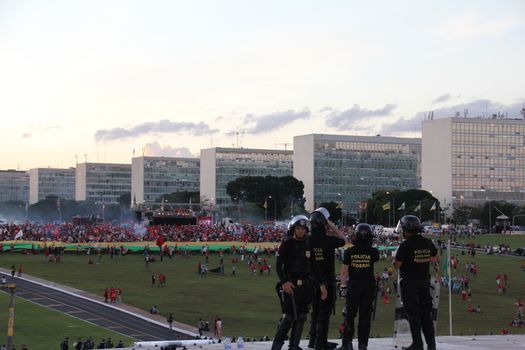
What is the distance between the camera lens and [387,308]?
162 ft

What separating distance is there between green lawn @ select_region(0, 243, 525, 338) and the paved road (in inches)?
96.8

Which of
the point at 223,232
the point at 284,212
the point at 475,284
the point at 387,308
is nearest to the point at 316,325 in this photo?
the point at 387,308

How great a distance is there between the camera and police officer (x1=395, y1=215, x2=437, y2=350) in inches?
496

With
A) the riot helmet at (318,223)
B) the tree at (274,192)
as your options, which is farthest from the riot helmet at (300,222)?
the tree at (274,192)

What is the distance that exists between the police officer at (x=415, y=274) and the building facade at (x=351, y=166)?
173651mm

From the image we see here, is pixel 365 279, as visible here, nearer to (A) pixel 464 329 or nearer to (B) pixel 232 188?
(A) pixel 464 329

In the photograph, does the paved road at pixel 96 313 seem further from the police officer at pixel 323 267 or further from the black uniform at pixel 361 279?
the black uniform at pixel 361 279

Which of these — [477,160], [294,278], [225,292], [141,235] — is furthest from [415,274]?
[477,160]

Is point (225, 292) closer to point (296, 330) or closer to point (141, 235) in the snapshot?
point (141, 235)

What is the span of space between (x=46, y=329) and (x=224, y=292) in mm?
17787

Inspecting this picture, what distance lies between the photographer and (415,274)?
12.6 meters

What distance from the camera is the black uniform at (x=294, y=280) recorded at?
12.0 metres

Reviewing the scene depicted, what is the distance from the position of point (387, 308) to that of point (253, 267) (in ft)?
70.4

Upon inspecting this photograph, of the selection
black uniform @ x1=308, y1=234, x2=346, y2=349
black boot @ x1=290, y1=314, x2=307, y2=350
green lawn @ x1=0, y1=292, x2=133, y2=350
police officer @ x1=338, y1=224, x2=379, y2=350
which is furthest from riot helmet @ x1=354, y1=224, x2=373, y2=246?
green lawn @ x1=0, y1=292, x2=133, y2=350
